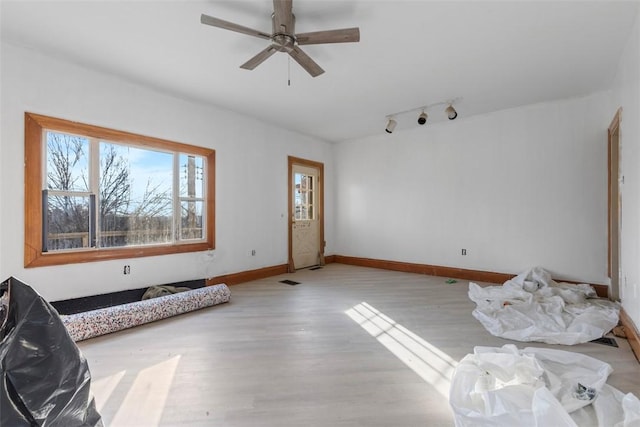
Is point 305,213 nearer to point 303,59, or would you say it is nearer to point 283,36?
point 303,59

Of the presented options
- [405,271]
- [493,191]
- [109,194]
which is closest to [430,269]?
[405,271]

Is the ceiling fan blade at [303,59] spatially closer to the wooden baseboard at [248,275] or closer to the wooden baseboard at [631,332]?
the wooden baseboard at [248,275]

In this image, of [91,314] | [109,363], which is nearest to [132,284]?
[91,314]

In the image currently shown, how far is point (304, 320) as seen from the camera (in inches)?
125

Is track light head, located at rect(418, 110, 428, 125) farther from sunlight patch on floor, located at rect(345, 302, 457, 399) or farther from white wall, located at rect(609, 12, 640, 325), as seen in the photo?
sunlight patch on floor, located at rect(345, 302, 457, 399)

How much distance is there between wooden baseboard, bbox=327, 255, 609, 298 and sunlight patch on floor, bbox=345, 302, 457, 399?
243cm

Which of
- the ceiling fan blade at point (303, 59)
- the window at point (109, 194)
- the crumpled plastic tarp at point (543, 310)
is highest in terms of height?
the ceiling fan blade at point (303, 59)

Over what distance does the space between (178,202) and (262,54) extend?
2.62 meters

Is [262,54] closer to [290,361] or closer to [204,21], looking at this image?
[204,21]

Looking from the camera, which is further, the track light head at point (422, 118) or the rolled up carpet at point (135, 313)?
the track light head at point (422, 118)

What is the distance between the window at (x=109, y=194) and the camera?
3053 millimetres

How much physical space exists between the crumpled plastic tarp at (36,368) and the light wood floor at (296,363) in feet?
2.41

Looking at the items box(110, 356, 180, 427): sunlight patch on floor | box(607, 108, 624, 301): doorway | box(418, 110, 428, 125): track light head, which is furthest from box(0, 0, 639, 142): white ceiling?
box(110, 356, 180, 427): sunlight patch on floor

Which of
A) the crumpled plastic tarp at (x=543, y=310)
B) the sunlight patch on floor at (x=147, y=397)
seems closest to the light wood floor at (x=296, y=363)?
the sunlight patch on floor at (x=147, y=397)
